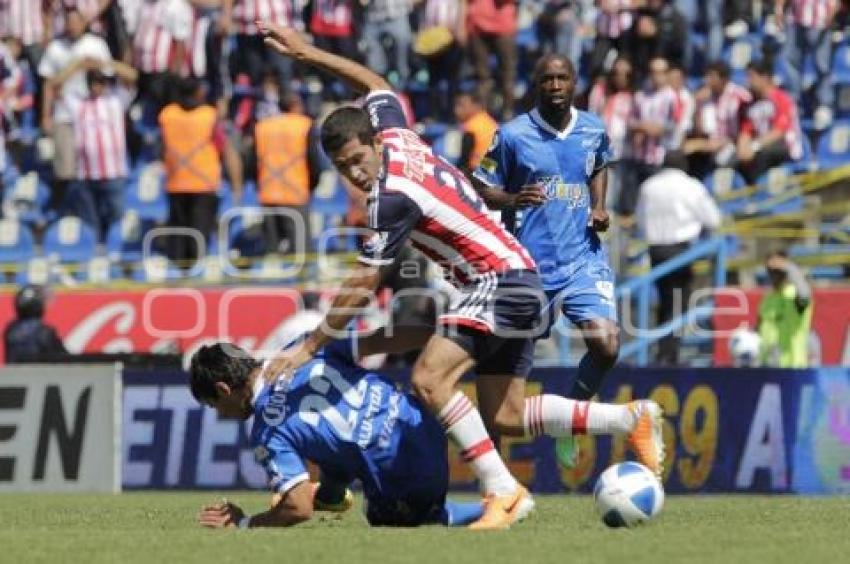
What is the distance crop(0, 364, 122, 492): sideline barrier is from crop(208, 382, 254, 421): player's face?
698 cm

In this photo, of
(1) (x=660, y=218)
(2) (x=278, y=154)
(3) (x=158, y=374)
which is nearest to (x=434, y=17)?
(2) (x=278, y=154)

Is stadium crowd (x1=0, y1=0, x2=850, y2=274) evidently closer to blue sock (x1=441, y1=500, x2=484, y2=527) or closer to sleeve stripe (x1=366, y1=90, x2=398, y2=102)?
sleeve stripe (x1=366, y1=90, x2=398, y2=102)

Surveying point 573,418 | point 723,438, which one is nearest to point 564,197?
point 573,418

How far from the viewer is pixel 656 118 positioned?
22.3m

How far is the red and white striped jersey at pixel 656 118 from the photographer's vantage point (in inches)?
869

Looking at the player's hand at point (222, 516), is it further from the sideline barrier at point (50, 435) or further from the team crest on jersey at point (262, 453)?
the sideline barrier at point (50, 435)

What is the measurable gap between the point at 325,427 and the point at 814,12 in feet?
52.4

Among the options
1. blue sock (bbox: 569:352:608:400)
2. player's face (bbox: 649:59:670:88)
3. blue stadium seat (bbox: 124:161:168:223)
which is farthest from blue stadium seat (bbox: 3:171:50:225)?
blue sock (bbox: 569:352:608:400)

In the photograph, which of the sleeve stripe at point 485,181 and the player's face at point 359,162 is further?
the sleeve stripe at point 485,181

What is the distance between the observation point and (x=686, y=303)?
63.4 ft

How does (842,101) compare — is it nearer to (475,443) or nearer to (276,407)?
(475,443)

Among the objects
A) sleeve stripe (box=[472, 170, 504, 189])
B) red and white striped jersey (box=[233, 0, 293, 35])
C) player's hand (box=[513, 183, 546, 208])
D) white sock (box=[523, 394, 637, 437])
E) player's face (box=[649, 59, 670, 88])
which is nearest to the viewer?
white sock (box=[523, 394, 637, 437])

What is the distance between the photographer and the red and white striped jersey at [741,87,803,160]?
2297 centimetres

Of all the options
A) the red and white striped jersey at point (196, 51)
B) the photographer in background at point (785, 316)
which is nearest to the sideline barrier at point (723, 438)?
the photographer in background at point (785, 316)
